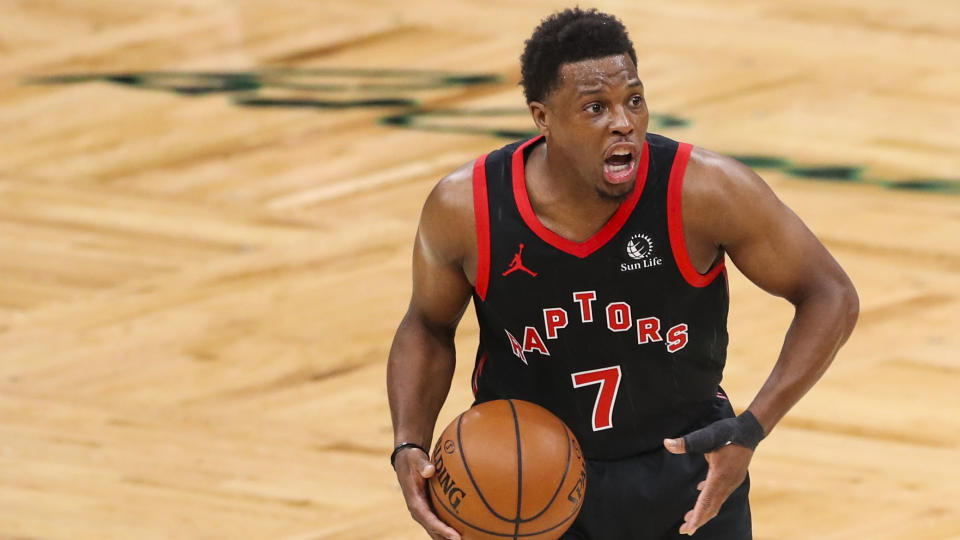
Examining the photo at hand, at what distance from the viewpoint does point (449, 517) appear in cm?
318

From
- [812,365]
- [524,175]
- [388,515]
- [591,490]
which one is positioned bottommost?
[388,515]

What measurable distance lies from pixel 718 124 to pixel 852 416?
9.04 ft

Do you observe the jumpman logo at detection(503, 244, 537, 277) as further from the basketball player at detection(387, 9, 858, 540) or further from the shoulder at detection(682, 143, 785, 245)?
the shoulder at detection(682, 143, 785, 245)

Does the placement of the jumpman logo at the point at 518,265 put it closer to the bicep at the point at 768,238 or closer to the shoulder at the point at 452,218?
the shoulder at the point at 452,218

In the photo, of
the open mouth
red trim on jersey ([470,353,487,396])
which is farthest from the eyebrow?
red trim on jersey ([470,353,487,396])

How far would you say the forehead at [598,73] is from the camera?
3.03m

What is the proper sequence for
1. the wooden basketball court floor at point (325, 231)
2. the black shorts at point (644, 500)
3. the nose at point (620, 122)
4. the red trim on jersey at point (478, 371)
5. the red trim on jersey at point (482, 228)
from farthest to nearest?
1. the wooden basketball court floor at point (325, 231)
2. the red trim on jersey at point (478, 371)
3. the black shorts at point (644, 500)
4. the red trim on jersey at point (482, 228)
5. the nose at point (620, 122)

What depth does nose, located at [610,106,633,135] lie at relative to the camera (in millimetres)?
3010

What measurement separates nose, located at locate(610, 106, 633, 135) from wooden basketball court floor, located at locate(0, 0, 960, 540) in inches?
70.7

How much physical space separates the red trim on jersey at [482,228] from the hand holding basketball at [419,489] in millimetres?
332

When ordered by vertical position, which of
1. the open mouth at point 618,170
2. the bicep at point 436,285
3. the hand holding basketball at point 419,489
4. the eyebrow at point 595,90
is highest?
the eyebrow at point 595,90

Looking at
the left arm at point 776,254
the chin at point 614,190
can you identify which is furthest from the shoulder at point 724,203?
the chin at point 614,190

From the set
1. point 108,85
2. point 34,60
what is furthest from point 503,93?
point 34,60

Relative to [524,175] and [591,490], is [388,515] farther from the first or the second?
[524,175]
